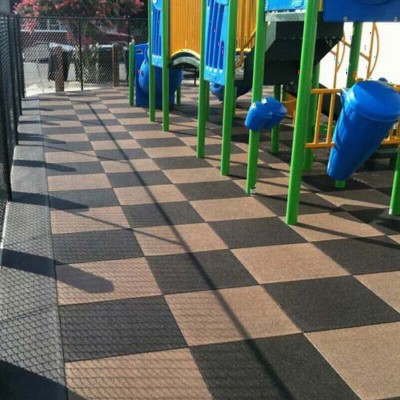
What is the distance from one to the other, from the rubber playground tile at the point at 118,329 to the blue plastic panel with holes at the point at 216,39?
348 cm

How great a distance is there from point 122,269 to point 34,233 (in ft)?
3.40

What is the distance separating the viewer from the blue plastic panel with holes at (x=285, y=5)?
4.56 meters

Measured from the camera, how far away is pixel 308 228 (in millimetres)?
4812

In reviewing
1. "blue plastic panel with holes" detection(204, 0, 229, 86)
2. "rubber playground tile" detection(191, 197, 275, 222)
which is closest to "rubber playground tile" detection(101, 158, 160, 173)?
"blue plastic panel with holes" detection(204, 0, 229, 86)

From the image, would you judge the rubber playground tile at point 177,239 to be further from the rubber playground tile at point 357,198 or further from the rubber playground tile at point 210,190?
the rubber playground tile at point 357,198

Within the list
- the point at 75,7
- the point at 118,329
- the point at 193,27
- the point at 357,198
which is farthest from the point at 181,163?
the point at 75,7

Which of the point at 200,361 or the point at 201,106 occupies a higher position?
the point at 201,106

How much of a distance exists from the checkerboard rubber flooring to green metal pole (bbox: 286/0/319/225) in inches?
10.5

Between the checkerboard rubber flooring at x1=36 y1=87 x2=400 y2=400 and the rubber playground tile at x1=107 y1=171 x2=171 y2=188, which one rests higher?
the rubber playground tile at x1=107 y1=171 x2=171 y2=188

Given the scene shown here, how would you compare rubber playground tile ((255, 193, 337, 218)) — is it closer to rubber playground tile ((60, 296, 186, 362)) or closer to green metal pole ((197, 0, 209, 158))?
green metal pole ((197, 0, 209, 158))

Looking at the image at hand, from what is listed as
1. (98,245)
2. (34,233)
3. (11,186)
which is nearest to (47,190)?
(11,186)

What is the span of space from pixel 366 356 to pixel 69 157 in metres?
5.21

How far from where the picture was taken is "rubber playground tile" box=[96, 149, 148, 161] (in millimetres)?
7180

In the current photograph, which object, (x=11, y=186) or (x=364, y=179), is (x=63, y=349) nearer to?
(x=11, y=186)
